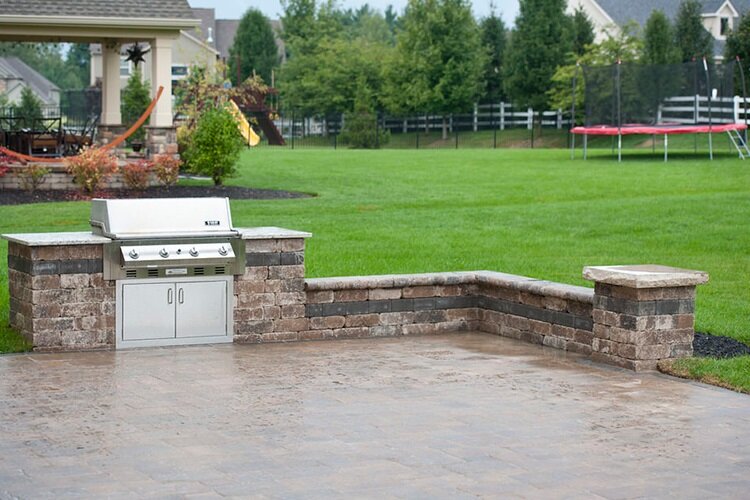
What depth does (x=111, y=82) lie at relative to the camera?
2984cm

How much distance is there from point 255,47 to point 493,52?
16.9 metres

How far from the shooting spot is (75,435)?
721 centimetres

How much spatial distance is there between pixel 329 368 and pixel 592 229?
9139 millimetres

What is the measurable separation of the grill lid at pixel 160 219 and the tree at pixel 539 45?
41.3 metres

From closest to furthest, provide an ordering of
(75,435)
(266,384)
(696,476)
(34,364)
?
(696,476) < (75,435) < (266,384) < (34,364)

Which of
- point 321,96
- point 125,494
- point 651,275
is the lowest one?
point 125,494

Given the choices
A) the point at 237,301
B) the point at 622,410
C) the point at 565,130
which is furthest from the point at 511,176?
the point at 565,130

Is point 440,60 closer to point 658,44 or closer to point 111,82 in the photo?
point 658,44

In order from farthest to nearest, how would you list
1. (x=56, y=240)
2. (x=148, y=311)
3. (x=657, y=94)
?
(x=657, y=94), (x=148, y=311), (x=56, y=240)

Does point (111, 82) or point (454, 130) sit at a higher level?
point (111, 82)

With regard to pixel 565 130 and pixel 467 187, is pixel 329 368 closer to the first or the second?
pixel 467 187

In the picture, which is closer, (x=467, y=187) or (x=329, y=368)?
(x=329, y=368)

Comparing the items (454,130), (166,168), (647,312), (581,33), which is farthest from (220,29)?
(647,312)

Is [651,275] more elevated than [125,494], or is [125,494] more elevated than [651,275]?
[651,275]
